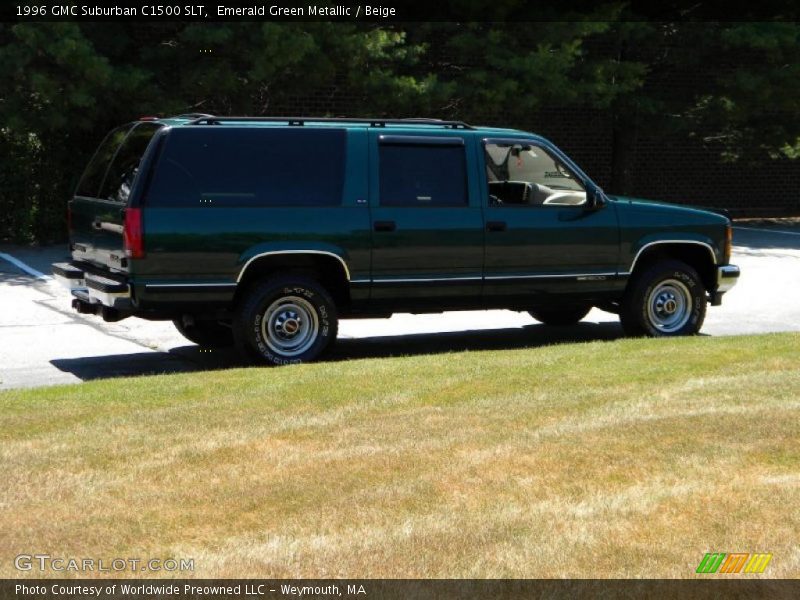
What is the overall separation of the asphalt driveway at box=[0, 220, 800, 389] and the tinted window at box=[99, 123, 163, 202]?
1.41 meters

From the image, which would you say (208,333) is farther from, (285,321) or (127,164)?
(127,164)

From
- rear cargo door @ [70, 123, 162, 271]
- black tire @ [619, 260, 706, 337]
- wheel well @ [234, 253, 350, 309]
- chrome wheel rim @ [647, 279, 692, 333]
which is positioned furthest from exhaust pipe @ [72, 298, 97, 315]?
chrome wheel rim @ [647, 279, 692, 333]

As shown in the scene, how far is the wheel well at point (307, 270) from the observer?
34.1 feet

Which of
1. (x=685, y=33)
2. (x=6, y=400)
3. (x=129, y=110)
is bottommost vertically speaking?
(x=6, y=400)

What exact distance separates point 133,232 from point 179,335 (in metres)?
2.61

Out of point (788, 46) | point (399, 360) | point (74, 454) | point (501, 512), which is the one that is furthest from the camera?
point (788, 46)

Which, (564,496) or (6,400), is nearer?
(564,496)

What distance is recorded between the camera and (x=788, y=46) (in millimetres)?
24062

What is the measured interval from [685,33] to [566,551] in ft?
69.8

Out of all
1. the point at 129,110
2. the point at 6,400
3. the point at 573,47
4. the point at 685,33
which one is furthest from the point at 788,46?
the point at 6,400

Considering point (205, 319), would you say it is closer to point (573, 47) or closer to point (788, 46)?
point (573, 47)

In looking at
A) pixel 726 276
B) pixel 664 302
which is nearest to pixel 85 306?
pixel 664 302

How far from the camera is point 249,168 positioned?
10297 mm

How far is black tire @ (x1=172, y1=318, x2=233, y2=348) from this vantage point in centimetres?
1139
